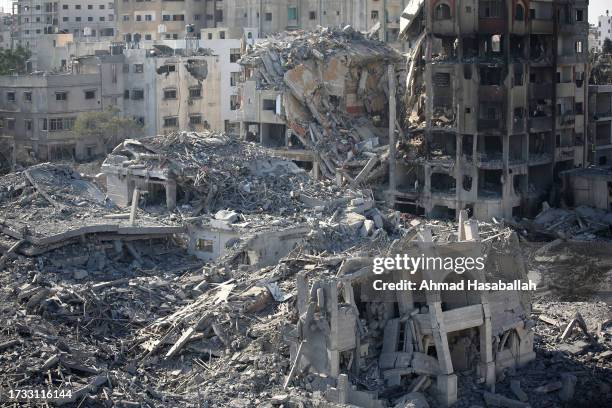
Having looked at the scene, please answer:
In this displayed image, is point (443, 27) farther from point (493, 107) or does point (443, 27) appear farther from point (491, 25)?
point (493, 107)

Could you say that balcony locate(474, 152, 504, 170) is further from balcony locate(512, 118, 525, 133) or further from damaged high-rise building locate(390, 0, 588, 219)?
balcony locate(512, 118, 525, 133)

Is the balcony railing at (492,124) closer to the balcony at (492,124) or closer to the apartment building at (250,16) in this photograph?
the balcony at (492,124)

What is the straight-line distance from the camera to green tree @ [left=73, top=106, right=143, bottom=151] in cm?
5731

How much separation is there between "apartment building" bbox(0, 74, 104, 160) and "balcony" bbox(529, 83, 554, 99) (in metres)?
18.7

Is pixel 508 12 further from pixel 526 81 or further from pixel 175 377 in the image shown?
pixel 175 377

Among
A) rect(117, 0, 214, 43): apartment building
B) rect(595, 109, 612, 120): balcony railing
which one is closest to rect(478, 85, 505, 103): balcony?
rect(595, 109, 612, 120): balcony railing

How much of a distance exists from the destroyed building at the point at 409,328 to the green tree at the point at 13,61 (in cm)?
3875

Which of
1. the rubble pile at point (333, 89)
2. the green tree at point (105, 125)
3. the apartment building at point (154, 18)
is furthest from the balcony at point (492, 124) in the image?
the apartment building at point (154, 18)

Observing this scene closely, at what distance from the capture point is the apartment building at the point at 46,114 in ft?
188

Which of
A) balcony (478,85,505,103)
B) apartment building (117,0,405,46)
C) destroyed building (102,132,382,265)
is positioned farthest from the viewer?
apartment building (117,0,405,46)

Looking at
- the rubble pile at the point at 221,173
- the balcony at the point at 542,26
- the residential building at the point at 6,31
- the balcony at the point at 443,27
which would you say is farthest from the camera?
the residential building at the point at 6,31

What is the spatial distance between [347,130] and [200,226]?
56.0 ft

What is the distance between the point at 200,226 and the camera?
38219 mm

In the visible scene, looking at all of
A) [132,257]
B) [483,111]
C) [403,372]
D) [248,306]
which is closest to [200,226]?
[132,257]
